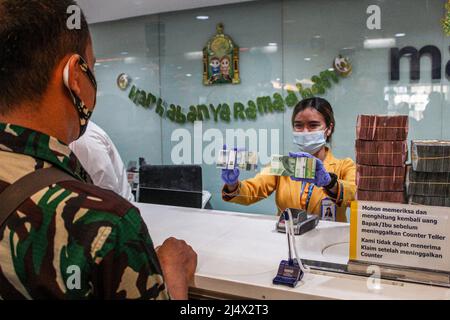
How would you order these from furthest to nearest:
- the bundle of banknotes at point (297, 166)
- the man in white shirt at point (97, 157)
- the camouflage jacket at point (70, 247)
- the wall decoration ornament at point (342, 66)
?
the wall decoration ornament at point (342, 66) < the man in white shirt at point (97, 157) < the bundle of banknotes at point (297, 166) < the camouflage jacket at point (70, 247)

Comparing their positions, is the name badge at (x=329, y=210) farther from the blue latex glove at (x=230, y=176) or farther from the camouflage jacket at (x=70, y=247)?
the camouflage jacket at (x=70, y=247)

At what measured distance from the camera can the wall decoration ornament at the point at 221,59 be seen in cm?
353

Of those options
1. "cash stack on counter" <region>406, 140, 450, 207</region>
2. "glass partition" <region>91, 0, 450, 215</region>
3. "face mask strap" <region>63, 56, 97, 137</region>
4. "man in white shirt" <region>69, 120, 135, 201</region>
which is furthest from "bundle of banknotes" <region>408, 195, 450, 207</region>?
"glass partition" <region>91, 0, 450, 215</region>

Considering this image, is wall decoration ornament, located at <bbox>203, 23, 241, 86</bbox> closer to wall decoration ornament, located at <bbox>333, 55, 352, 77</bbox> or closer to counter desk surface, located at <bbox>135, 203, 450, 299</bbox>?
wall decoration ornament, located at <bbox>333, 55, 352, 77</bbox>

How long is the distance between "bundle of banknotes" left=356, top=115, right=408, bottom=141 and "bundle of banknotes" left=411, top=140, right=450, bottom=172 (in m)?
0.06

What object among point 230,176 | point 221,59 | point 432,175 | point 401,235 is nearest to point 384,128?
point 432,175

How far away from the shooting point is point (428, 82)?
3.57m

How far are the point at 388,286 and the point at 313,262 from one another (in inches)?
7.6

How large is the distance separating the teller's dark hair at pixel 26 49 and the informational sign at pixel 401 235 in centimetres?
76

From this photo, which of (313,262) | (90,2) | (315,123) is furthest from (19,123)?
(90,2)

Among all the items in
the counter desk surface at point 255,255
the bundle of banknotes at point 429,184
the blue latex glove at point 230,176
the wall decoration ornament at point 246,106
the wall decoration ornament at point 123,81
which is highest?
the wall decoration ornament at point 123,81

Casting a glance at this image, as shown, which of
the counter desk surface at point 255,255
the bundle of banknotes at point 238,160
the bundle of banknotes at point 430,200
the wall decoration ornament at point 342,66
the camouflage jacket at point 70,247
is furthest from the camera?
the wall decoration ornament at point 342,66

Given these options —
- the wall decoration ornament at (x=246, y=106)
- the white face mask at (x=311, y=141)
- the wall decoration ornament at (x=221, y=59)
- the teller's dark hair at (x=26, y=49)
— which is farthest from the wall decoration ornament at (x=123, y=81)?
the teller's dark hair at (x=26, y=49)

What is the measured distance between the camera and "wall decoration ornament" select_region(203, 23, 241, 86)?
11.6 feet
